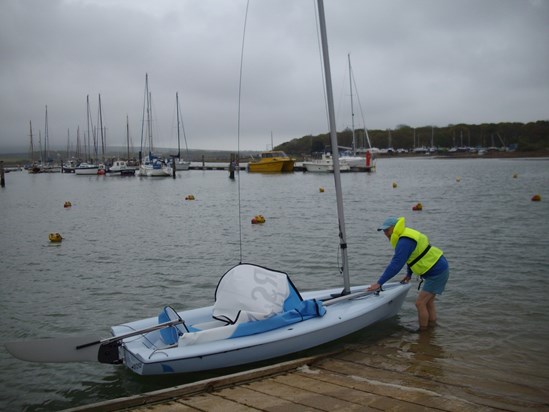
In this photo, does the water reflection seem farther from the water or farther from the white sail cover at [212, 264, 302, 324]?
the white sail cover at [212, 264, 302, 324]

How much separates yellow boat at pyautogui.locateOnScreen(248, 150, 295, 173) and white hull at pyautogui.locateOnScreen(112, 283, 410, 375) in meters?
63.0

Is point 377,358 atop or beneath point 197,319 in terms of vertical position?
beneath

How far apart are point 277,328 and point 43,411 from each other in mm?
3140

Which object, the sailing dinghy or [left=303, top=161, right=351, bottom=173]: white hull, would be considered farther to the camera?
[left=303, top=161, right=351, bottom=173]: white hull

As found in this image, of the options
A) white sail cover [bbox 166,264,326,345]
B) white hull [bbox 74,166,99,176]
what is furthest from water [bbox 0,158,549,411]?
white hull [bbox 74,166,99,176]

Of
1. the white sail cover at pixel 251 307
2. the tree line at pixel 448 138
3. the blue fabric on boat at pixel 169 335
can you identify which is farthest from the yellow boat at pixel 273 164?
the blue fabric on boat at pixel 169 335

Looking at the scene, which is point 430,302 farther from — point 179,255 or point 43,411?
point 179,255

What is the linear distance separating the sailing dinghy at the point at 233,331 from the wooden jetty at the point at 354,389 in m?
0.47

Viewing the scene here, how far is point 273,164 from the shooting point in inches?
2773

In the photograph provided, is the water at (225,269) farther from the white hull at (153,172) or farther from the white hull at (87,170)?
the white hull at (87,170)

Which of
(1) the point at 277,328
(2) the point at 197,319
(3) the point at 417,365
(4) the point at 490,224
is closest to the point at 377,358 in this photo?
(3) the point at 417,365

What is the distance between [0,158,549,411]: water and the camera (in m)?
7.18

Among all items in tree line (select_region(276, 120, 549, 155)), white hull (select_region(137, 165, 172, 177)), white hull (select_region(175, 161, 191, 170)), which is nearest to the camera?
white hull (select_region(137, 165, 172, 177))

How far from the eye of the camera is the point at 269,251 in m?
16.6
